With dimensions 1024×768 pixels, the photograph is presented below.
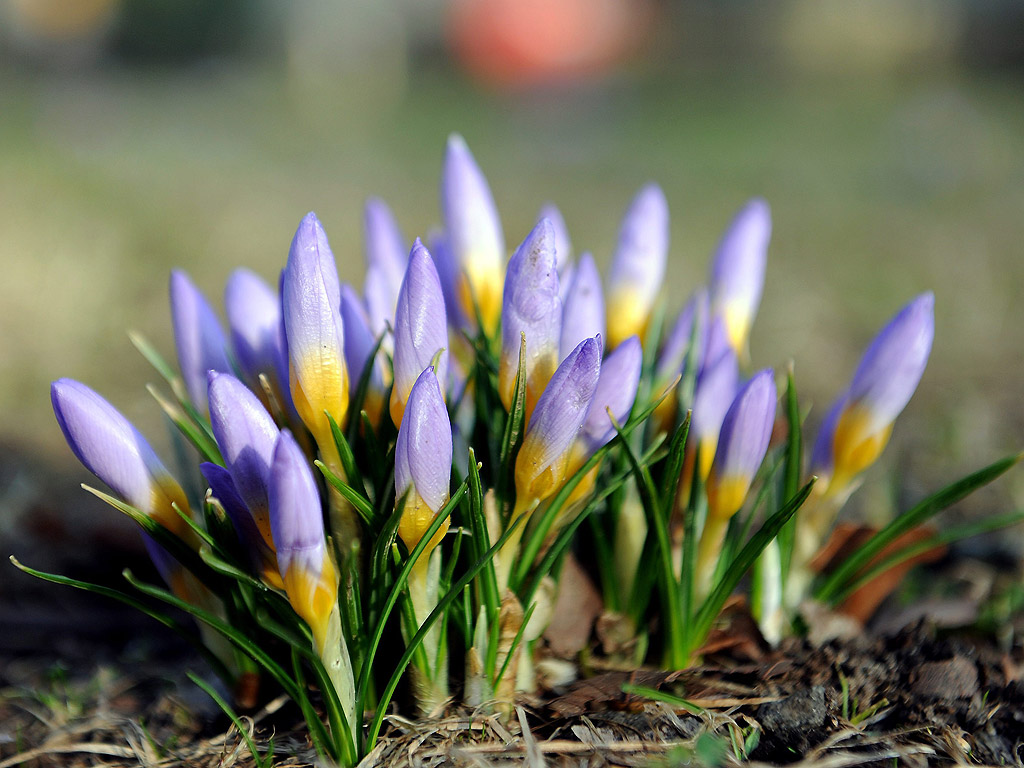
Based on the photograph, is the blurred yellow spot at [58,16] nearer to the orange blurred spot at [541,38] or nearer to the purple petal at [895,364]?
the orange blurred spot at [541,38]

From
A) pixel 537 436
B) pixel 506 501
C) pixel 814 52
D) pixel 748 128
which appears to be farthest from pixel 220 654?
pixel 814 52

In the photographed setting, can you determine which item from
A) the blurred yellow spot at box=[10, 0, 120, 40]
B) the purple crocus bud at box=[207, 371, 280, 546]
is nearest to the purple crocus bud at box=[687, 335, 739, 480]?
the purple crocus bud at box=[207, 371, 280, 546]

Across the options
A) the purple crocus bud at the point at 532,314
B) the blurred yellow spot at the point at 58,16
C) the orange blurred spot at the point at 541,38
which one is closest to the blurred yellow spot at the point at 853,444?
the purple crocus bud at the point at 532,314

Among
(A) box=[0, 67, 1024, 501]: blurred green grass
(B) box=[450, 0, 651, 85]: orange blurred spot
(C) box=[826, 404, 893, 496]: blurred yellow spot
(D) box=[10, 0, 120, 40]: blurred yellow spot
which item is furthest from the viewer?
(D) box=[10, 0, 120, 40]: blurred yellow spot

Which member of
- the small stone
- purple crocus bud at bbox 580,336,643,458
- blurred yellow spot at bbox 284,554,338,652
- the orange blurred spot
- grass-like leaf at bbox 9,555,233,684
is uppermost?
the orange blurred spot

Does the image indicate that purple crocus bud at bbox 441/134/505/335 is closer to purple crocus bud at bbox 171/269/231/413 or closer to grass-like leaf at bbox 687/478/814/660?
purple crocus bud at bbox 171/269/231/413

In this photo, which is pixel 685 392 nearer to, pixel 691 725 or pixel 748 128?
pixel 691 725
